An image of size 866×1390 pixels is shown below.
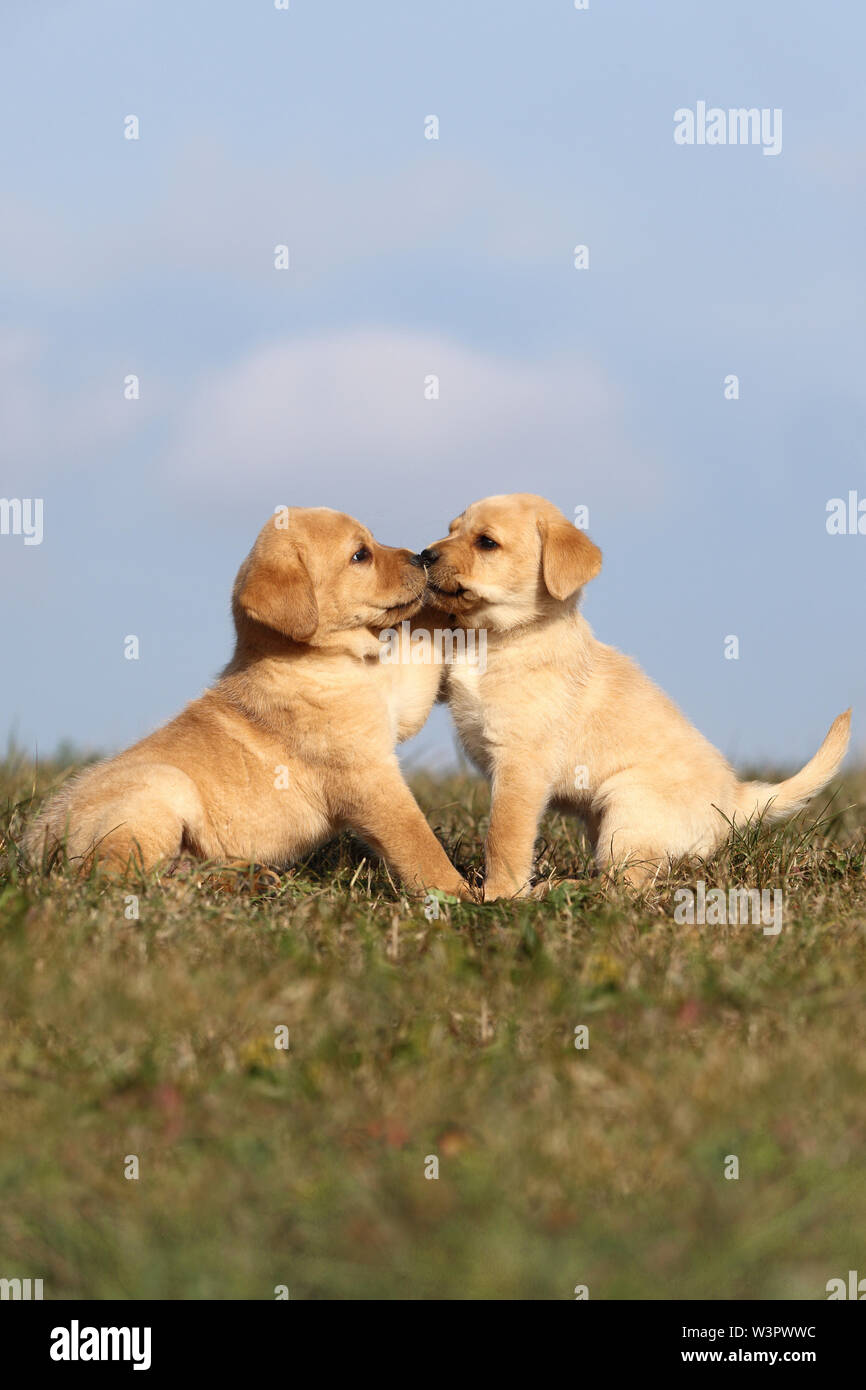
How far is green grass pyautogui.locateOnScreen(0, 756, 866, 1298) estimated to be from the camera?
106 inches

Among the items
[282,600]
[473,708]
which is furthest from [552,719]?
[282,600]

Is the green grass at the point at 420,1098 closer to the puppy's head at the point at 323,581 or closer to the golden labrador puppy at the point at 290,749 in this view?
the golden labrador puppy at the point at 290,749

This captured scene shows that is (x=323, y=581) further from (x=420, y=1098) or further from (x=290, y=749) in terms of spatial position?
(x=420, y=1098)

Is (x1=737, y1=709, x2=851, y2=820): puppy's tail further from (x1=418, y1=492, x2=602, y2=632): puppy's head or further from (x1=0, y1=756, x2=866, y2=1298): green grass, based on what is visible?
(x1=418, y1=492, x2=602, y2=632): puppy's head

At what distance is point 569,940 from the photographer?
14.8ft

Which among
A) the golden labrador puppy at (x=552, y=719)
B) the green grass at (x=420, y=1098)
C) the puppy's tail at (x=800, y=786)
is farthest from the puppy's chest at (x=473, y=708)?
the puppy's tail at (x=800, y=786)

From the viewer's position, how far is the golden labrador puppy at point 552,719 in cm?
558

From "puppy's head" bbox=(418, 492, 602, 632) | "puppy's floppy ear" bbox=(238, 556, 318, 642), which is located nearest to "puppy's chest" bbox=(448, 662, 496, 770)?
"puppy's head" bbox=(418, 492, 602, 632)

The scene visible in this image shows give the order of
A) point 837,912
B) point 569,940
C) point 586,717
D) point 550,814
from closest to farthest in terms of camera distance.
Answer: point 569,940 < point 837,912 < point 586,717 < point 550,814

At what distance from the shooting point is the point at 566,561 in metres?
5.57

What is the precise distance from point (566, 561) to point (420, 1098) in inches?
111
